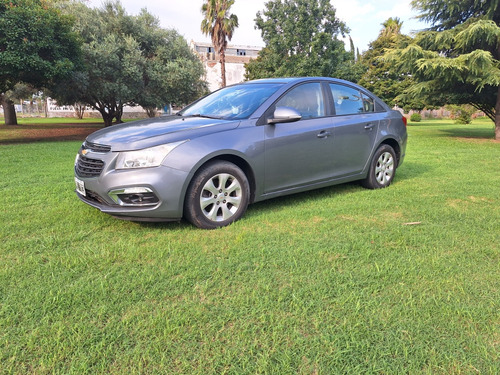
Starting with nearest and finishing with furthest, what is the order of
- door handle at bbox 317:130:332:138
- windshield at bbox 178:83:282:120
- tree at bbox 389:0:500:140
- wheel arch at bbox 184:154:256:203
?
wheel arch at bbox 184:154:256:203
windshield at bbox 178:83:282:120
door handle at bbox 317:130:332:138
tree at bbox 389:0:500:140

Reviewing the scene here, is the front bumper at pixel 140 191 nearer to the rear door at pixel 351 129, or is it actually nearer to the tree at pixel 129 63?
the rear door at pixel 351 129

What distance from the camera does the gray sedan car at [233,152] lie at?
3336 millimetres

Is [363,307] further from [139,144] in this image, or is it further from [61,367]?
[139,144]

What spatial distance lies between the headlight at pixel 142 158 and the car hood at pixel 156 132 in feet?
0.16

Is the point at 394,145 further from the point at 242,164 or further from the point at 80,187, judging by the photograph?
the point at 80,187

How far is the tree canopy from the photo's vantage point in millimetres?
23062

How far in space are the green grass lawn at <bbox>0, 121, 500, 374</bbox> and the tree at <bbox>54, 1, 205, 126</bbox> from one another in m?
13.6

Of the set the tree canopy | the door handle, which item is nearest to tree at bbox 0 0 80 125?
the door handle

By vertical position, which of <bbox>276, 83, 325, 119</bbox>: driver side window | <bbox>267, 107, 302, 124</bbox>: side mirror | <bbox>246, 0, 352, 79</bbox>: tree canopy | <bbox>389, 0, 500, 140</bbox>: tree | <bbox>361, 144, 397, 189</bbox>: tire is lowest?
<bbox>361, 144, 397, 189</bbox>: tire

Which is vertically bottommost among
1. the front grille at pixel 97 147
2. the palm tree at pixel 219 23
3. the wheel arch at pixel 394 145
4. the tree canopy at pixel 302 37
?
the wheel arch at pixel 394 145

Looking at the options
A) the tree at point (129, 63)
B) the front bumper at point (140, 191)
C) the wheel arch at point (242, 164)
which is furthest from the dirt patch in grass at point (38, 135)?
the wheel arch at point (242, 164)

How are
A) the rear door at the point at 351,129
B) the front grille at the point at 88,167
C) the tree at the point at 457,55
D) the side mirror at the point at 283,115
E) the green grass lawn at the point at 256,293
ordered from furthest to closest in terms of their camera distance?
1. the tree at the point at 457,55
2. the rear door at the point at 351,129
3. the side mirror at the point at 283,115
4. the front grille at the point at 88,167
5. the green grass lawn at the point at 256,293

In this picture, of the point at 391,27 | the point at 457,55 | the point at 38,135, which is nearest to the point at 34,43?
the point at 38,135

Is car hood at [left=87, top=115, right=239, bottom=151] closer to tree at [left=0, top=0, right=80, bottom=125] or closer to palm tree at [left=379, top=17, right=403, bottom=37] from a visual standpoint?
tree at [left=0, top=0, right=80, bottom=125]
